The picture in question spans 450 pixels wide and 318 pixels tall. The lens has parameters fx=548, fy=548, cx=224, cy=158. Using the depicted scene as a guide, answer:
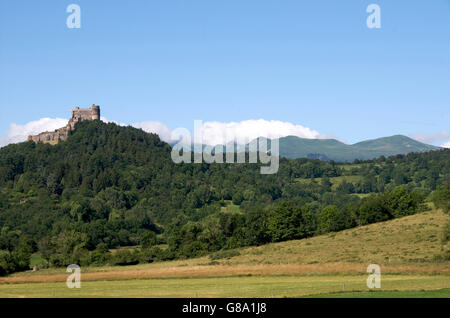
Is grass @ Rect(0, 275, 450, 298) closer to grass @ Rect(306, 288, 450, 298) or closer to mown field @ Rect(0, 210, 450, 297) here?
mown field @ Rect(0, 210, 450, 297)

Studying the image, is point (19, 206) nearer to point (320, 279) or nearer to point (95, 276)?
point (95, 276)

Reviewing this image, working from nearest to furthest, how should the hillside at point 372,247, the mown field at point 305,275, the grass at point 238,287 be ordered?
the grass at point 238,287, the mown field at point 305,275, the hillside at point 372,247

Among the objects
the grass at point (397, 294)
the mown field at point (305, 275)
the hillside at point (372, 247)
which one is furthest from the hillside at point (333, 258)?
the grass at point (397, 294)

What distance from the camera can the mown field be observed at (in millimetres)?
40938

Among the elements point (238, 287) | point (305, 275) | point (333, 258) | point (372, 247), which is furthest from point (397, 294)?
point (372, 247)

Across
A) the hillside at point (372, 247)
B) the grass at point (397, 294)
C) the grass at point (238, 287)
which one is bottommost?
the hillside at point (372, 247)

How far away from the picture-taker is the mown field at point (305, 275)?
40.9 m

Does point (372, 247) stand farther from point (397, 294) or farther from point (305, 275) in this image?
point (397, 294)

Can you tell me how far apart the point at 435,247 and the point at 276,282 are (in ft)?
98.0

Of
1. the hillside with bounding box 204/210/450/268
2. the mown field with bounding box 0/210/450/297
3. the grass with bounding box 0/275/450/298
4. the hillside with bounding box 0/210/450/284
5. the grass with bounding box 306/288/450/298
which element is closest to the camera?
the grass with bounding box 306/288/450/298

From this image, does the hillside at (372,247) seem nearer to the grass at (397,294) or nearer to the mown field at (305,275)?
the mown field at (305,275)

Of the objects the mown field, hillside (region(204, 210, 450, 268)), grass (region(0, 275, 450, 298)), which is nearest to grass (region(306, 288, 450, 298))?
the mown field

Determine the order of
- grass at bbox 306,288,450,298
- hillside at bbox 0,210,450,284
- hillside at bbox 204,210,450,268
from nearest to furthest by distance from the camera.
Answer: grass at bbox 306,288,450,298, hillside at bbox 0,210,450,284, hillside at bbox 204,210,450,268
